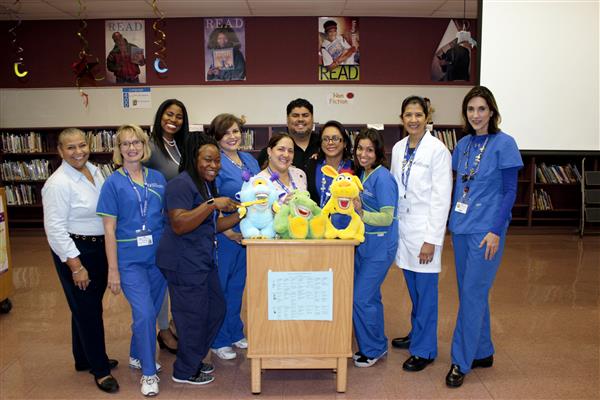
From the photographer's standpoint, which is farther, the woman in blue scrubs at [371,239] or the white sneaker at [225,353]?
the white sneaker at [225,353]

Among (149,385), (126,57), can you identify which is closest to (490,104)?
(149,385)

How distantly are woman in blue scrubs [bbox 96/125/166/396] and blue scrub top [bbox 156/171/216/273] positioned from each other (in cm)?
15

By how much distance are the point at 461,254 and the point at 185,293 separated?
61.0 inches

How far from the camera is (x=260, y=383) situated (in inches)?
103

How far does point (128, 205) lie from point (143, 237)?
19 centimetres

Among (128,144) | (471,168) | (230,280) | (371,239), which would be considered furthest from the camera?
(230,280)

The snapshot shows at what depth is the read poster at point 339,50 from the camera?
7.62 metres

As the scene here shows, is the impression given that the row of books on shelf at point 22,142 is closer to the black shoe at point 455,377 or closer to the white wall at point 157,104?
the white wall at point 157,104

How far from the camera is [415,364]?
9.47 feet

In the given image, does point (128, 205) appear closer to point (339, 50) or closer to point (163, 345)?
point (163, 345)

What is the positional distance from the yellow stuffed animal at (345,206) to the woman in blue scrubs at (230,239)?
2.03 feet

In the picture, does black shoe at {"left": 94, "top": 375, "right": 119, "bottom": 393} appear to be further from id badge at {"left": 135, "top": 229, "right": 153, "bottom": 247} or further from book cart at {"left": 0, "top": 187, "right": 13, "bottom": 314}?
book cart at {"left": 0, "top": 187, "right": 13, "bottom": 314}

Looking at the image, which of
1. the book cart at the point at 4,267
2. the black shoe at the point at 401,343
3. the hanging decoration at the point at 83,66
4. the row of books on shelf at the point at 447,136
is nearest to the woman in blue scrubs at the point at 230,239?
the black shoe at the point at 401,343

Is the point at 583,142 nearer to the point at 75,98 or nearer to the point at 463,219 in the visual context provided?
the point at 463,219
